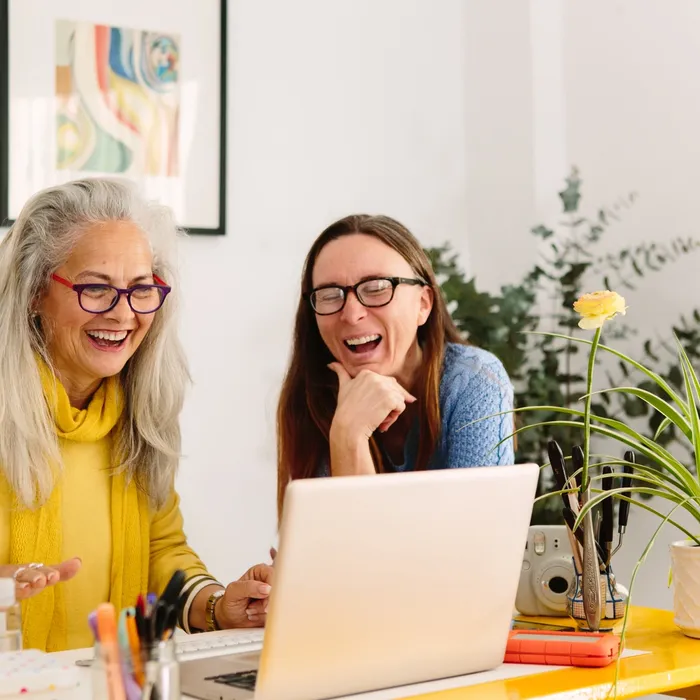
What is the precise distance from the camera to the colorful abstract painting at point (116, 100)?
264 centimetres

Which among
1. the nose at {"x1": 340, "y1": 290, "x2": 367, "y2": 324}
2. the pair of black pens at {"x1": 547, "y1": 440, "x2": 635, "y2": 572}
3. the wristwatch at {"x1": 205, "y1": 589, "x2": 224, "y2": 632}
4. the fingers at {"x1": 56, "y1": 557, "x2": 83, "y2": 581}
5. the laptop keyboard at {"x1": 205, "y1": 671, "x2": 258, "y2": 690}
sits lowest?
the wristwatch at {"x1": 205, "y1": 589, "x2": 224, "y2": 632}

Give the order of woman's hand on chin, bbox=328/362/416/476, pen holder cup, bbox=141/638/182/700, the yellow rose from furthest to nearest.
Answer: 1. woman's hand on chin, bbox=328/362/416/476
2. the yellow rose
3. pen holder cup, bbox=141/638/182/700

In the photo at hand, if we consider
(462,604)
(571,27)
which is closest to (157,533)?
(462,604)

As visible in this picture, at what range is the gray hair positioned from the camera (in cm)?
177

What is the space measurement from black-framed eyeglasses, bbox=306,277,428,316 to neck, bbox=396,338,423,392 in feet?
0.52

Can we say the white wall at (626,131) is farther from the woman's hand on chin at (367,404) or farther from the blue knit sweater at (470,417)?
the woman's hand on chin at (367,404)

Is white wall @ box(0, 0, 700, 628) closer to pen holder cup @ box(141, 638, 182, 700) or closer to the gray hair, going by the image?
the gray hair

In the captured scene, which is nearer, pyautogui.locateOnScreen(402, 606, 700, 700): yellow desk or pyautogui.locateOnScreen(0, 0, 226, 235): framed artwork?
pyautogui.locateOnScreen(402, 606, 700, 700): yellow desk

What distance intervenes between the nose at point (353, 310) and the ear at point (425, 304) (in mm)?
146

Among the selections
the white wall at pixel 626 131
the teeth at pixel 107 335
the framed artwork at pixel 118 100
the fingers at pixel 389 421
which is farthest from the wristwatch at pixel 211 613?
the white wall at pixel 626 131

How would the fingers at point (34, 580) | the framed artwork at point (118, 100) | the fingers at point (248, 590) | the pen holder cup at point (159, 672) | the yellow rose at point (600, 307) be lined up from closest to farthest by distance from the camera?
the pen holder cup at point (159, 672) < the yellow rose at point (600, 307) < the fingers at point (34, 580) < the fingers at point (248, 590) < the framed artwork at point (118, 100)

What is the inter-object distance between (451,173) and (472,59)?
37 centimetres

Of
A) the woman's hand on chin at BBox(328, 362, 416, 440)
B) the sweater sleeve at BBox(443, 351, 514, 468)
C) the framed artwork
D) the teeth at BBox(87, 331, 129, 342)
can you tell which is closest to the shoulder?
the sweater sleeve at BBox(443, 351, 514, 468)

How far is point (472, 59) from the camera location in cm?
324
